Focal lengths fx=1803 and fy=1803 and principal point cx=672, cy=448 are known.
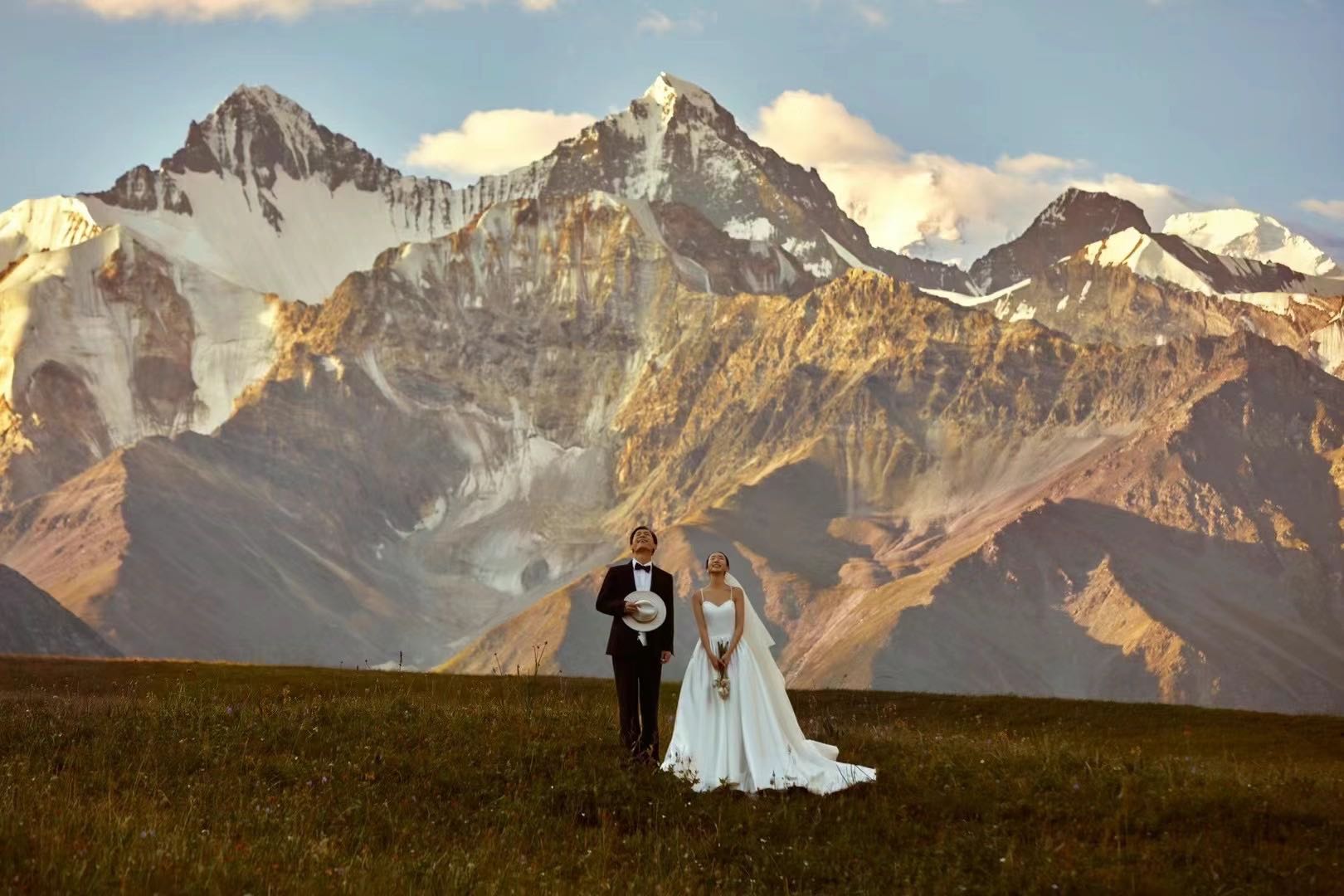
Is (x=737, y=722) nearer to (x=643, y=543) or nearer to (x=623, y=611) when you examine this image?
(x=623, y=611)

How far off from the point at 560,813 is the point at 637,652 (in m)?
3.08

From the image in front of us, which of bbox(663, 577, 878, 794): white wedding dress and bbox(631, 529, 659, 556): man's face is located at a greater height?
bbox(631, 529, 659, 556): man's face

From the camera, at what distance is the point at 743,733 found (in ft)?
81.3

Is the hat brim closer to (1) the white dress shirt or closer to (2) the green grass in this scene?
(1) the white dress shirt

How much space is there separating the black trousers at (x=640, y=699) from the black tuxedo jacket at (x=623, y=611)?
0.36 ft

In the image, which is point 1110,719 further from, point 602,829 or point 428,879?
point 428,879

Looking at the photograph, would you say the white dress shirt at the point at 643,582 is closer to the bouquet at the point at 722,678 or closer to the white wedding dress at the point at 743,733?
the white wedding dress at the point at 743,733

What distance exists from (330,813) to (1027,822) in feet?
28.7

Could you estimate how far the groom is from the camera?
84.8 ft

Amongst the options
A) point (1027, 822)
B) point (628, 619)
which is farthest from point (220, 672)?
point (1027, 822)

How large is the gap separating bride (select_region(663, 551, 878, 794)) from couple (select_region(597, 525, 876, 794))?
0.01 meters

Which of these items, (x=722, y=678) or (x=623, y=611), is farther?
(x=623, y=611)

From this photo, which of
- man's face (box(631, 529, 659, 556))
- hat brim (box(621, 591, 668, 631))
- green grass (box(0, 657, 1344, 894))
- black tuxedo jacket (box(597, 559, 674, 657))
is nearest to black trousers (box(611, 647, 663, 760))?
black tuxedo jacket (box(597, 559, 674, 657))

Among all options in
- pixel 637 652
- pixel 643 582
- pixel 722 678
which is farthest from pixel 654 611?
pixel 722 678
